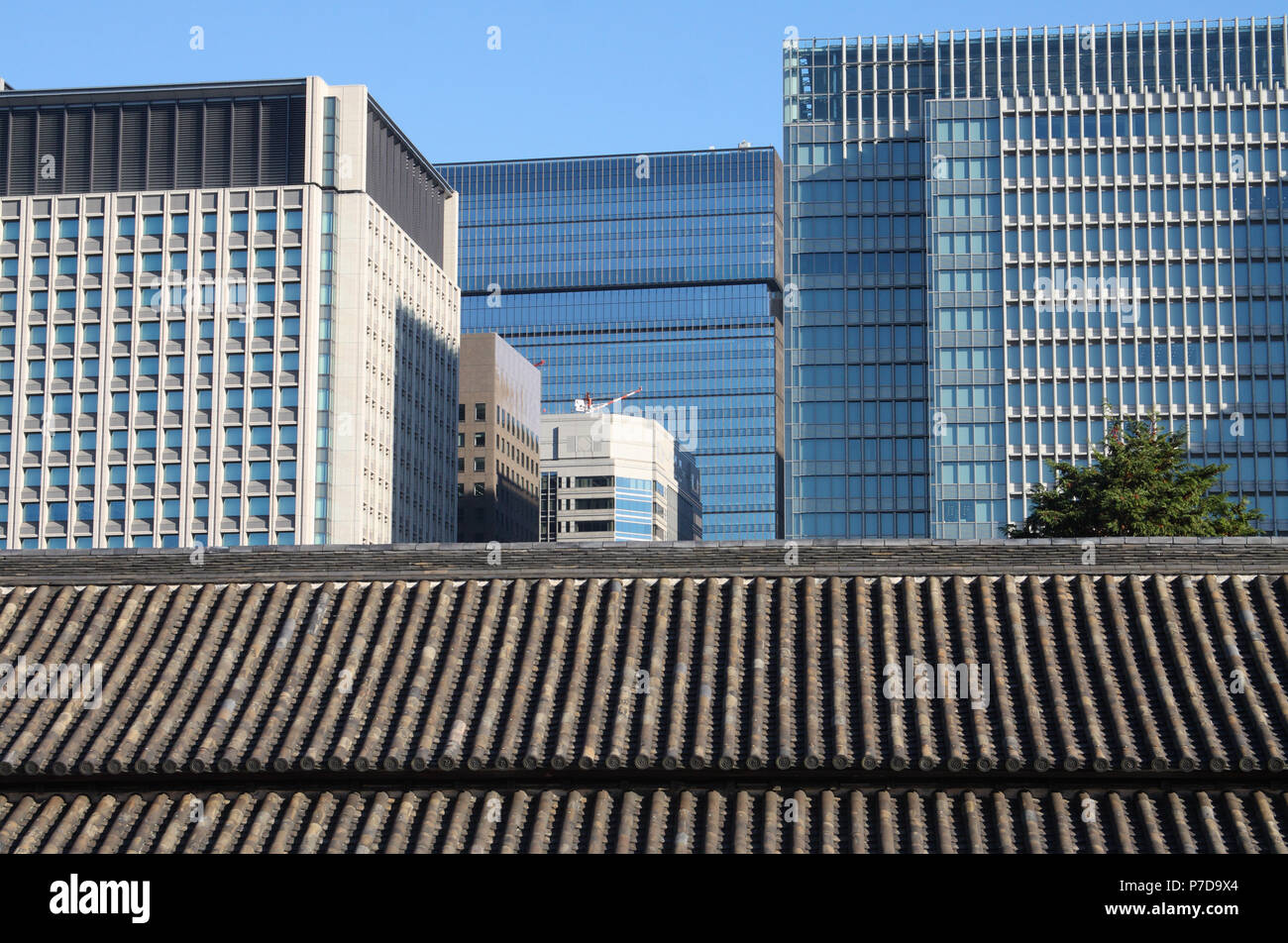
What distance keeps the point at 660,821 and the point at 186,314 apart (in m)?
140

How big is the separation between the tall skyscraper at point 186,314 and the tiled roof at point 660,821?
427 feet

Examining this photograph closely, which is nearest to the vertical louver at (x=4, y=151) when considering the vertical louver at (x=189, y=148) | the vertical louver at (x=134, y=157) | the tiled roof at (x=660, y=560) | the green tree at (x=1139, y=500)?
the vertical louver at (x=134, y=157)

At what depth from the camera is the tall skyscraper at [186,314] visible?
6147 inches

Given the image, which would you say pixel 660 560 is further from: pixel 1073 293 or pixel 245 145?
pixel 245 145

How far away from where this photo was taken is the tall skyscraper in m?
156

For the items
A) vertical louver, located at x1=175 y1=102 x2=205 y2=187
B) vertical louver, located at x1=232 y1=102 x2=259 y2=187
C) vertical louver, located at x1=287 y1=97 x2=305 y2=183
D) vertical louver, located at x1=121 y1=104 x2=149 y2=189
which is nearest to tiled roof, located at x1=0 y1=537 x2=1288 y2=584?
vertical louver, located at x1=287 y1=97 x2=305 y2=183

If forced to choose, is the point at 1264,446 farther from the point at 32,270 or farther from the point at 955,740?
the point at 955,740

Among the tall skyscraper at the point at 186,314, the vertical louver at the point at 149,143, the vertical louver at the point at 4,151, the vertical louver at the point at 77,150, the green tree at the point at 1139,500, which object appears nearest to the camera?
the green tree at the point at 1139,500

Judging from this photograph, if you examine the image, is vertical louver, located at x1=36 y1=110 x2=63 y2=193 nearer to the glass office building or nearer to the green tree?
the glass office building

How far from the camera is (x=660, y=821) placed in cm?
2538

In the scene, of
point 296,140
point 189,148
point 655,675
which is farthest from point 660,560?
point 189,148

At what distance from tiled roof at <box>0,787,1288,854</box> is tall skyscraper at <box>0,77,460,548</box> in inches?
5129

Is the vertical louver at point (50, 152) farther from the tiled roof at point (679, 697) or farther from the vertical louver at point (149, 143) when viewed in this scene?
the tiled roof at point (679, 697)

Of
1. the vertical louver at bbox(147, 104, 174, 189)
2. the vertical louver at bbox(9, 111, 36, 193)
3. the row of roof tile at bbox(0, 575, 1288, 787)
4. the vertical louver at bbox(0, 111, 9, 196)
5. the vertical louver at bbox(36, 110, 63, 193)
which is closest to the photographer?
the row of roof tile at bbox(0, 575, 1288, 787)
